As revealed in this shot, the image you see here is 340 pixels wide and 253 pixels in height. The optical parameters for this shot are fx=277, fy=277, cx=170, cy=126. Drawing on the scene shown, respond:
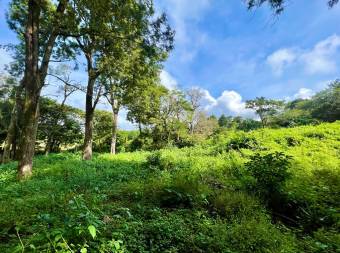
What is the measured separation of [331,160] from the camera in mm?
8477

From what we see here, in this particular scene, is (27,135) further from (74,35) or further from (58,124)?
(58,124)

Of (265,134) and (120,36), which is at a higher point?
(120,36)

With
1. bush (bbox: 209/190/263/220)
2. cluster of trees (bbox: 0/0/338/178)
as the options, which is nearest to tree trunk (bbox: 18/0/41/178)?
cluster of trees (bbox: 0/0/338/178)

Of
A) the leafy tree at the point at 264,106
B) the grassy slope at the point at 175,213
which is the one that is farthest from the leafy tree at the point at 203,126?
the grassy slope at the point at 175,213

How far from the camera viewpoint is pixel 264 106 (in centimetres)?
4556

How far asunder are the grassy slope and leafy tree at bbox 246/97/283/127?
37.1 m

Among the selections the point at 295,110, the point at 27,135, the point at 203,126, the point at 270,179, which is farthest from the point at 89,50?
the point at 295,110

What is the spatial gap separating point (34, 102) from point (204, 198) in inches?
278

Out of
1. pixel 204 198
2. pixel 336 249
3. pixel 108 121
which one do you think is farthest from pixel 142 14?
pixel 108 121

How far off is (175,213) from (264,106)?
44038 mm

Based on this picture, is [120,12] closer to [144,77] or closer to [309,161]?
[144,77]

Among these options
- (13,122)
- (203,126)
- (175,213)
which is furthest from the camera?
(203,126)

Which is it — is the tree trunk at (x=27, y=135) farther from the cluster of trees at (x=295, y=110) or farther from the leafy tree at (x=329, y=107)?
the leafy tree at (x=329, y=107)

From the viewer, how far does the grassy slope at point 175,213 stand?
307cm
